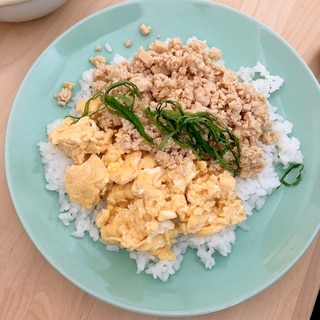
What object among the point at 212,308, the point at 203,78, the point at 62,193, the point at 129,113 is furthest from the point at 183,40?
the point at 212,308

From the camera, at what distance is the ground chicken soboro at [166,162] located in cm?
147

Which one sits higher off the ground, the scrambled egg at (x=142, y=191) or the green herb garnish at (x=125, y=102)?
the green herb garnish at (x=125, y=102)

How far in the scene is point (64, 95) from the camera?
63.3 inches

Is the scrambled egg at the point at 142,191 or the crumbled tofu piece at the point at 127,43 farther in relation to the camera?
the crumbled tofu piece at the point at 127,43

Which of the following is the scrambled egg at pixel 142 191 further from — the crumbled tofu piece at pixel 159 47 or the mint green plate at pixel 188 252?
the crumbled tofu piece at pixel 159 47

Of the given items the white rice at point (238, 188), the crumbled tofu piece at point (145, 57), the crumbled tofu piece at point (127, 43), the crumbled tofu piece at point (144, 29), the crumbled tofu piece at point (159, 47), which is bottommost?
the white rice at point (238, 188)

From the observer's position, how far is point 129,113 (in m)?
1.50

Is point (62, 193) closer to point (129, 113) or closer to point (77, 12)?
point (129, 113)

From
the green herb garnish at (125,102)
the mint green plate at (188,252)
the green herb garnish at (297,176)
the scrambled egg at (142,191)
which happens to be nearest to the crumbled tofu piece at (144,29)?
the mint green plate at (188,252)

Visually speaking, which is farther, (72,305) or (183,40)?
(183,40)

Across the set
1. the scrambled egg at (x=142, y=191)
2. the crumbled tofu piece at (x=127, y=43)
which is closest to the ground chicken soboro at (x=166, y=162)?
the scrambled egg at (x=142, y=191)

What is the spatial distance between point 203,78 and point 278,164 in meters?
0.34

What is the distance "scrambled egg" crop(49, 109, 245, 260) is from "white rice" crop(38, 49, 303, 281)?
0.13 ft

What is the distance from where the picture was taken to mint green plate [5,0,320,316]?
1.51 meters
